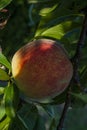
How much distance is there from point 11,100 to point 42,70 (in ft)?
0.47

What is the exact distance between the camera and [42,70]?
4.14ft

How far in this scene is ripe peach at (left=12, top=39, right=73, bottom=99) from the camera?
4.15ft

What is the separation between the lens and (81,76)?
1512 mm

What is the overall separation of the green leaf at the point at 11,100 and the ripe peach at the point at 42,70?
0.12 feet

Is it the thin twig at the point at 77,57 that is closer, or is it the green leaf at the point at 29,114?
the thin twig at the point at 77,57

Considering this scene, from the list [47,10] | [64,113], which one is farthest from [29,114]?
[47,10]

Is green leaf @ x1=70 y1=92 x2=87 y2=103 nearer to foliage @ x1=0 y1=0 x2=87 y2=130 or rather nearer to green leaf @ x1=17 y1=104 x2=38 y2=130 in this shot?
foliage @ x1=0 y1=0 x2=87 y2=130

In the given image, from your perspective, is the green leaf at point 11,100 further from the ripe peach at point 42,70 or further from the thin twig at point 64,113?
the thin twig at point 64,113

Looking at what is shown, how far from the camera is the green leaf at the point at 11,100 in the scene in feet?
4.25

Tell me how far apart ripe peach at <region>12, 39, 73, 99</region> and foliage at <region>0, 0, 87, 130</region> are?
→ 49mm

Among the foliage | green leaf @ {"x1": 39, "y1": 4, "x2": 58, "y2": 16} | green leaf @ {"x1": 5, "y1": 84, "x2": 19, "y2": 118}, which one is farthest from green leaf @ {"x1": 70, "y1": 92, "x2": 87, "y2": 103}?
green leaf @ {"x1": 39, "y1": 4, "x2": 58, "y2": 16}

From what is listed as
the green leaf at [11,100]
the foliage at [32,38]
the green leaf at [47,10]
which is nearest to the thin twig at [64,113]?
the foliage at [32,38]

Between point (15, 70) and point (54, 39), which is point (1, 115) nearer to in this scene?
point (15, 70)

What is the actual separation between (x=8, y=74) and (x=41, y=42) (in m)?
0.15
